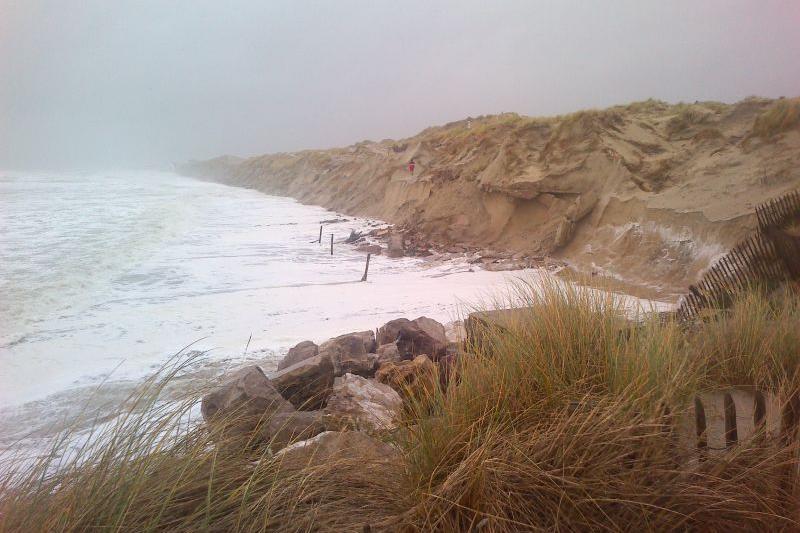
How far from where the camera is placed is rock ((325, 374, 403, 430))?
151 inches

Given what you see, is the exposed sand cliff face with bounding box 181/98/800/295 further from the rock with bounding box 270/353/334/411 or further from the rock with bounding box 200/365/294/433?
the rock with bounding box 200/365/294/433

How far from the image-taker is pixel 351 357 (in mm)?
5734

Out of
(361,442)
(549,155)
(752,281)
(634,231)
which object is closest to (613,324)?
(361,442)

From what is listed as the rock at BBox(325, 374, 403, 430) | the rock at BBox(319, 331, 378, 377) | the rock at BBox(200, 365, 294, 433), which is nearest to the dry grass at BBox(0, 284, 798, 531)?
the rock at BBox(200, 365, 294, 433)

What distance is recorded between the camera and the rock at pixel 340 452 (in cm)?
229

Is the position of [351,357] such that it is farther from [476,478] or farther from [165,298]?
[165,298]

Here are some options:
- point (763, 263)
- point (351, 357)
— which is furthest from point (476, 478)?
point (763, 263)

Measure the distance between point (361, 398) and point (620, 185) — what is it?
1111 cm

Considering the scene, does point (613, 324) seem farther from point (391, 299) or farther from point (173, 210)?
point (173, 210)

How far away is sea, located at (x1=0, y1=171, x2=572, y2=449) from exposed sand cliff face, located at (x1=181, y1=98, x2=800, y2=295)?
2312 millimetres

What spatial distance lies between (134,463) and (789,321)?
12.5ft

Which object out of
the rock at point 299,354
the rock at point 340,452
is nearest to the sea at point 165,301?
the rock at point 299,354

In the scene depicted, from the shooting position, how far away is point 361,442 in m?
2.65

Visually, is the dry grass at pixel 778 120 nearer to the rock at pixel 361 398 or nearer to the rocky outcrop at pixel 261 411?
the rock at pixel 361 398
